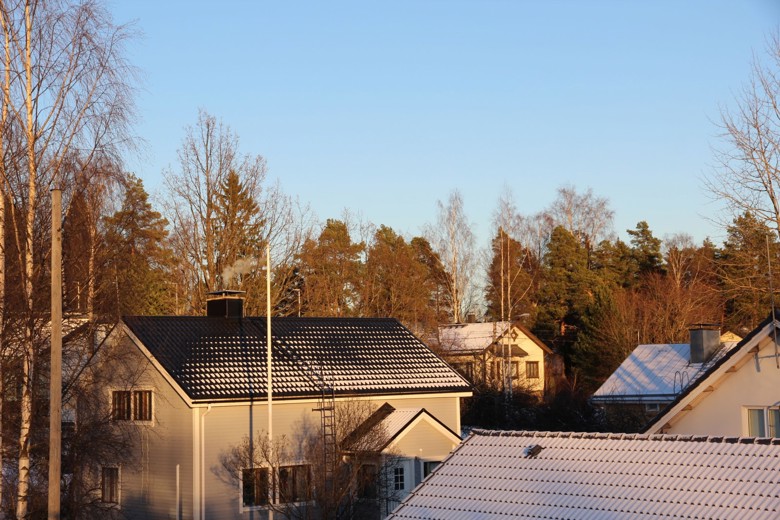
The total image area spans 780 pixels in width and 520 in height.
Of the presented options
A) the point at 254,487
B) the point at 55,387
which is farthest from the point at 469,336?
the point at 55,387

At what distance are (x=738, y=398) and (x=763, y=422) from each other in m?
0.67

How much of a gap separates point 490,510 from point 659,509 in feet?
7.58

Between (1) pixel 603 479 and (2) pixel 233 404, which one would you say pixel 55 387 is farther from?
(2) pixel 233 404

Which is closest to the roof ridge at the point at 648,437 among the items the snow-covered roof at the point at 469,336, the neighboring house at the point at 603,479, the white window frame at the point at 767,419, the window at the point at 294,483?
the neighboring house at the point at 603,479

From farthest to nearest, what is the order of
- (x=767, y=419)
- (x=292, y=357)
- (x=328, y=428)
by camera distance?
(x=292, y=357) < (x=328, y=428) < (x=767, y=419)

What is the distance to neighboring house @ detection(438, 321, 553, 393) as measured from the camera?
186ft

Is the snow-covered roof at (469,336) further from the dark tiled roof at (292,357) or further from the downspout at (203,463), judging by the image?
the downspout at (203,463)

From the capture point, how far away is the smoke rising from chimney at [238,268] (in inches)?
1644

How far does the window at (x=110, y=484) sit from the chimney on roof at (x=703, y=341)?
2101 cm

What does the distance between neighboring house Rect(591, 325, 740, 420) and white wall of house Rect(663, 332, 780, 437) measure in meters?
16.3

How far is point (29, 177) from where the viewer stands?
815 inches

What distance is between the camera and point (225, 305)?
31.3 metres

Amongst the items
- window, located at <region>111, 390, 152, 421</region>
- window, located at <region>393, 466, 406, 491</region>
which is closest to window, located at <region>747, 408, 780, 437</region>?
window, located at <region>393, 466, 406, 491</region>

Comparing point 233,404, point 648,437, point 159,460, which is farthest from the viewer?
point 159,460
